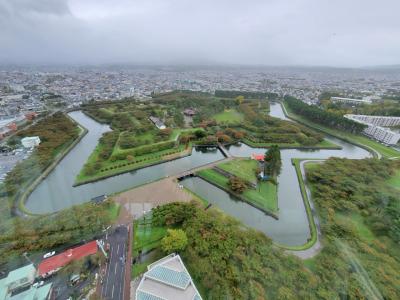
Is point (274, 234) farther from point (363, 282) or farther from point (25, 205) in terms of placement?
point (25, 205)

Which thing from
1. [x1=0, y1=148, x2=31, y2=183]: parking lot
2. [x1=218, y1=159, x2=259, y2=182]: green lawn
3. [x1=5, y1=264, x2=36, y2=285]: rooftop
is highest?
[x1=5, y1=264, x2=36, y2=285]: rooftop

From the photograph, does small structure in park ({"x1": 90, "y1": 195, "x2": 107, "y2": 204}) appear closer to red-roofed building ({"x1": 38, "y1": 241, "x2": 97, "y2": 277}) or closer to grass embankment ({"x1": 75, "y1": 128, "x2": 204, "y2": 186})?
grass embankment ({"x1": 75, "y1": 128, "x2": 204, "y2": 186})

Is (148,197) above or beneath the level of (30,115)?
beneath

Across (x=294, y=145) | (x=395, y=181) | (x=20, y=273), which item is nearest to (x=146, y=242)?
(x=20, y=273)

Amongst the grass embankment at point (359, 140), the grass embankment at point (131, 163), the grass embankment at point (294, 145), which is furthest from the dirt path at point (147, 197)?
the grass embankment at point (359, 140)

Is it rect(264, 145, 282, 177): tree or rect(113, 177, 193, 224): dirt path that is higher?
rect(264, 145, 282, 177): tree

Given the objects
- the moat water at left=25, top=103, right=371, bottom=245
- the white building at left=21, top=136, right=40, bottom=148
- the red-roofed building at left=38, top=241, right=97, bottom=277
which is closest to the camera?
the red-roofed building at left=38, top=241, right=97, bottom=277

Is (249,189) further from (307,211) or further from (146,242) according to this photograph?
(146,242)

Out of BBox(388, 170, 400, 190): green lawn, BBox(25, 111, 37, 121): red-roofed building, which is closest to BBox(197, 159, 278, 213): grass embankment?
BBox(388, 170, 400, 190): green lawn
